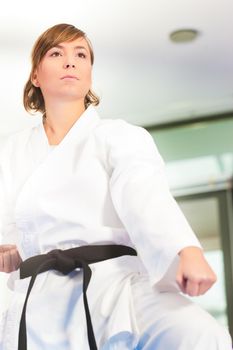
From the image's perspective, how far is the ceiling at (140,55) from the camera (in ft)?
9.98

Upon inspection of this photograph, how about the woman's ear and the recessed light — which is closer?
the woman's ear

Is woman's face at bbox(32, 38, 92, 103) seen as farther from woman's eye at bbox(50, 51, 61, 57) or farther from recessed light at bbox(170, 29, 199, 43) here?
recessed light at bbox(170, 29, 199, 43)

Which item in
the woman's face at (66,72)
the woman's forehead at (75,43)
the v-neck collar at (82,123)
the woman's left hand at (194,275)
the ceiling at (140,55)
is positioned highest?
the ceiling at (140,55)

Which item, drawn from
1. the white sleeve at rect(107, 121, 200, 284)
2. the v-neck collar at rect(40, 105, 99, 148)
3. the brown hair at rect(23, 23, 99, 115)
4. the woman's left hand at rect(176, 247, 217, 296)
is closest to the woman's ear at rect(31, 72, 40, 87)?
the brown hair at rect(23, 23, 99, 115)

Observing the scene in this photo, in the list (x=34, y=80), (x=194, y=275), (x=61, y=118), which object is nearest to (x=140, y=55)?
(x=34, y=80)

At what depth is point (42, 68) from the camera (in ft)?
4.53

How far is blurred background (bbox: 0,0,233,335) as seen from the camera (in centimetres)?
308

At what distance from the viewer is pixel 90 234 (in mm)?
1169

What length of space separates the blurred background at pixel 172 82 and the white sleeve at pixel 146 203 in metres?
1.92

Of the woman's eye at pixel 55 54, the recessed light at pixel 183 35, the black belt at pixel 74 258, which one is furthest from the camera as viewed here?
the recessed light at pixel 183 35

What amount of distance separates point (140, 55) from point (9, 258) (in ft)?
7.68

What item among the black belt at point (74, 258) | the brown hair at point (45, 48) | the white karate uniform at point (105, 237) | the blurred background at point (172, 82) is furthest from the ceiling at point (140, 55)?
the black belt at point (74, 258)

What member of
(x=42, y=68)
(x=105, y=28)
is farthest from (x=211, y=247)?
(x=42, y=68)

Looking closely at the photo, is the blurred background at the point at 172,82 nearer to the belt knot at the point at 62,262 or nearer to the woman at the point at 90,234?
the woman at the point at 90,234
